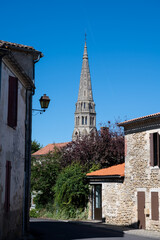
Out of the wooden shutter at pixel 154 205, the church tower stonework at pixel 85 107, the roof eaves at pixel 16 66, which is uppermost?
the church tower stonework at pixel 85 107

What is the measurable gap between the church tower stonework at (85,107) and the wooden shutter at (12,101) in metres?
103

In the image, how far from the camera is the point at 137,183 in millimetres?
21562

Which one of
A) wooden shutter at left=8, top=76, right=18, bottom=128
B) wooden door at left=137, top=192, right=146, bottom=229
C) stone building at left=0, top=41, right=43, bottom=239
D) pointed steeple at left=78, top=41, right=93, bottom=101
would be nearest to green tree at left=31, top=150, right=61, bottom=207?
wooden door at left=137, top=192, right=146, bottom=229

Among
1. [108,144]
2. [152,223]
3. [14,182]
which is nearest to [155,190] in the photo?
[152,223]

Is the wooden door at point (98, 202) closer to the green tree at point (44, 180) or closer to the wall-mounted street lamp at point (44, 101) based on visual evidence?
the green tree at point (44, 180)

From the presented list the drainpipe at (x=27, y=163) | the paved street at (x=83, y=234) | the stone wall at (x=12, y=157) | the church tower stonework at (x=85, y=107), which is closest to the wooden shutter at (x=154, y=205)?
the paved street at (x=83, y=234)

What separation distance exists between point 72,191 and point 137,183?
6.76 metres

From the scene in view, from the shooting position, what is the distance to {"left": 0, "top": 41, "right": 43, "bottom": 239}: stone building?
1219 cm

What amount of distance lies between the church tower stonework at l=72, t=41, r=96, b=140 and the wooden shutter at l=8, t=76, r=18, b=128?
103 meters

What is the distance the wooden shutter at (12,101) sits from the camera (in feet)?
42.7

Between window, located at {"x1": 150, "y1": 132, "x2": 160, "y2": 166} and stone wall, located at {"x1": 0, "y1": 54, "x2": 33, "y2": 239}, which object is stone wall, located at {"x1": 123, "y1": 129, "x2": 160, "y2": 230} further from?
stone wall, located at {"x1": 0, "y1": 54, "x2": 33, "y2": 239}

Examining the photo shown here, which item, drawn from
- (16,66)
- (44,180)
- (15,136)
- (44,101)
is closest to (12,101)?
(16,66)

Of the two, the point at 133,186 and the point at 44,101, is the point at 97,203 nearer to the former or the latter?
the point at 133,186

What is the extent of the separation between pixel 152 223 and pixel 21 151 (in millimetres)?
8662
